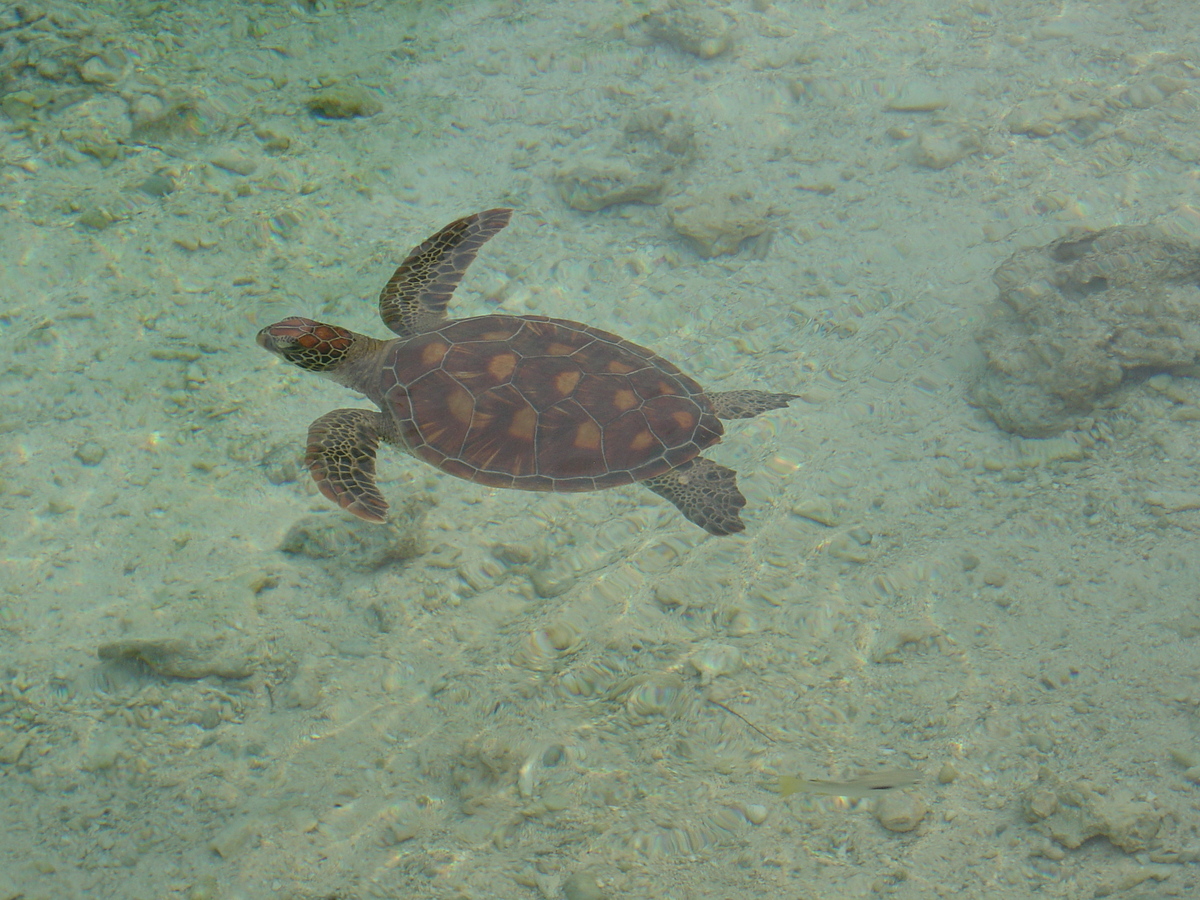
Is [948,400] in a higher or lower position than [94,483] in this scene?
higher

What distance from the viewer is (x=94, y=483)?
10.6 ft

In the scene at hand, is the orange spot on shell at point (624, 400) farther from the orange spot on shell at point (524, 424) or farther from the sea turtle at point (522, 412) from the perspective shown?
the orange spot on shell at point (524, 424)

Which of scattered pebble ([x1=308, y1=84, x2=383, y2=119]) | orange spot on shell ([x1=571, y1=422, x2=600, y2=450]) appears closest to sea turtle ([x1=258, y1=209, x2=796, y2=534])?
orange spot on shell ([x1=571, y1=422, x2=600, y2=450])

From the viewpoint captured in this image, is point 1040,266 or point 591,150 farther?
point 591,150

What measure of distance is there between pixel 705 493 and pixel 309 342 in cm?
180

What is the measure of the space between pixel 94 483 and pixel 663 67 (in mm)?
4379

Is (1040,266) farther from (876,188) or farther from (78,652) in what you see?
(78,652)

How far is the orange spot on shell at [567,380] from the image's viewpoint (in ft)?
9.73

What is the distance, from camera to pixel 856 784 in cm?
233

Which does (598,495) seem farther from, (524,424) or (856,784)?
(856,784)

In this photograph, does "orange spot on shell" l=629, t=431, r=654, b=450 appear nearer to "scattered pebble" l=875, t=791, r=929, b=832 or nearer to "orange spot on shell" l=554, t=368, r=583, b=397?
"orange spot on shell" l=554, t=368, r=583, b=397

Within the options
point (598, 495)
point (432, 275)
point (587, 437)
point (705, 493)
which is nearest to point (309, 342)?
point (432, 275)

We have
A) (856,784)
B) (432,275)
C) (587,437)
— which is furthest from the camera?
(432,275)

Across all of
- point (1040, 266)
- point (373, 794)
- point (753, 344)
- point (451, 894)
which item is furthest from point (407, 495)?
point (1040, 266)
